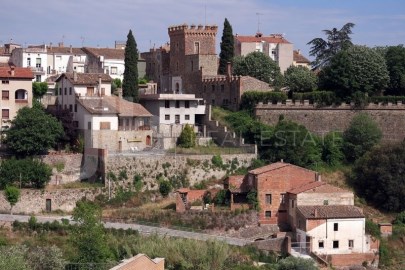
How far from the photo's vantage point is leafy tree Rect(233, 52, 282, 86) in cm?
6825

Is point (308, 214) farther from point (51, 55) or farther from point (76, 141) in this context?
point (51, 55)

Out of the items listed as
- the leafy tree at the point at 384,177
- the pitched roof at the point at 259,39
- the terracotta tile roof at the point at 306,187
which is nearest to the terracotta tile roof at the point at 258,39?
the pitched roof at the point at 259,39

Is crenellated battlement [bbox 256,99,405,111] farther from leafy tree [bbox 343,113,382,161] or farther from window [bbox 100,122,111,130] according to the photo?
window [bbox 100,122,111,130]

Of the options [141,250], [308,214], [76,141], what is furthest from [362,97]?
[141,250]

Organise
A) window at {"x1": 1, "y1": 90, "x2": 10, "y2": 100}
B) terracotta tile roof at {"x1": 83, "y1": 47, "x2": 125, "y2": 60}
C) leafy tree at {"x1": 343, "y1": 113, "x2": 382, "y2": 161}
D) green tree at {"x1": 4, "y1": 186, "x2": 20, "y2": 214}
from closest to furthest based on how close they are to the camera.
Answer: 1. green tree at {"x1": 4, "y1": 186, "x2": 20, "y2": 214}
2. window at {"x1": 1, "y1": 90, "x2": 10, "y2": 100}
3. leafy tree at {"x1": 343, "y1": 113, "x2": 382, "y2": 161}
4. terracotta tile roof at {"x1": 83, "y1": 47, "x2": 125, "y2": 60}

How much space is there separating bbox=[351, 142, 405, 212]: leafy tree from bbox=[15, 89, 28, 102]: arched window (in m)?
21.0

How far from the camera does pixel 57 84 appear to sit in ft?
207

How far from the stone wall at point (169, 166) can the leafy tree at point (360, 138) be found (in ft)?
21.6

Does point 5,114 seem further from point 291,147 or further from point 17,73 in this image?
point 291,147

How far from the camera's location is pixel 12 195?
51.4 metres

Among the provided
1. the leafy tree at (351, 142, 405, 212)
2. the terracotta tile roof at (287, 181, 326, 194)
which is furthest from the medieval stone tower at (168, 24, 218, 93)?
the terracotta tile roof at (287, 181, 326, 194)

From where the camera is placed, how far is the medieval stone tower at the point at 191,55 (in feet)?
224

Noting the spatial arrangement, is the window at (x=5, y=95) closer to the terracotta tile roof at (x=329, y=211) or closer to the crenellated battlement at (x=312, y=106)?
the crenellated battlement at (x=312, y=106)

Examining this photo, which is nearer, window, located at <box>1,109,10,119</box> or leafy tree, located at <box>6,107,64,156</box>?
leafy tree, located at <box>6,107,64,156</box>
